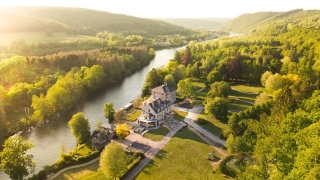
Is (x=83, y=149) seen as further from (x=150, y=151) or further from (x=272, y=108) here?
(x=272, y=108)

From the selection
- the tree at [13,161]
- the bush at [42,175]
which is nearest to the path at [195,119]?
the bush at [42,175]

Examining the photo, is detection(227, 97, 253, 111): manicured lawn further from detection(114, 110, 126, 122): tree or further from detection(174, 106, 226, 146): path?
detection(114, 110, 126, 122): tree

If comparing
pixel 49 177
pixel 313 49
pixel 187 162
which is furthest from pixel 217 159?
pixel 313 49

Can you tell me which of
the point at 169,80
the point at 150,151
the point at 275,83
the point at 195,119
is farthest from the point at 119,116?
the point at 275,83

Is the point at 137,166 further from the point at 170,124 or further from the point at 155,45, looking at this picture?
the point at 155,45

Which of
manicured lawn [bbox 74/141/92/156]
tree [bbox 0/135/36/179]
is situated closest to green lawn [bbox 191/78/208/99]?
manicured lawn [bbox 74/141/92/156]

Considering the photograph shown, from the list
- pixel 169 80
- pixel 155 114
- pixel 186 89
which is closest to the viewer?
pixel 155 114
